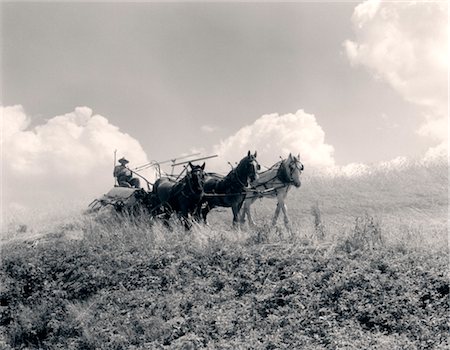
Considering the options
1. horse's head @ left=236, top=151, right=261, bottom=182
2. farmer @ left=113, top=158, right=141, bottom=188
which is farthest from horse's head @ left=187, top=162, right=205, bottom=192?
farmer @ left=113, top=158, right=141, bottom=188

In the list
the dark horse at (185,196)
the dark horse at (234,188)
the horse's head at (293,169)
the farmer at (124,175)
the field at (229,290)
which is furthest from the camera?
the farmer at (124,175)

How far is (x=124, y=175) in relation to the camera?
19078mm

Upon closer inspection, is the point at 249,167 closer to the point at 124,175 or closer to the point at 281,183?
the point at 281,183

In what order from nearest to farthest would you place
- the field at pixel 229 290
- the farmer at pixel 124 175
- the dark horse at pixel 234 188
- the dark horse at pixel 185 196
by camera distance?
the field at pixel 229 290
the dark horse at pixel 185 196
the dark horse at pixel 234 188
the farmer at pixel 124 175

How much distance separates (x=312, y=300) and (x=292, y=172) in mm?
8021

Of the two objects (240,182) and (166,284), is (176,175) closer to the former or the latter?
(240,182)

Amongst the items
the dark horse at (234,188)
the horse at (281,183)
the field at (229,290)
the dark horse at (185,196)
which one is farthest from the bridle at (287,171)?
the field at (229,290)

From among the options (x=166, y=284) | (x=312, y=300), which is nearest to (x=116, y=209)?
(x=166, y=284)

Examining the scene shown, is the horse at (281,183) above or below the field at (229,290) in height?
above

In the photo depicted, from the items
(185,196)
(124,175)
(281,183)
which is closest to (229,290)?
(185,196)

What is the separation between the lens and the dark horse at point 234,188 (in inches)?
563

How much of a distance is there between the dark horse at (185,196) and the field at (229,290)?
1.11 m

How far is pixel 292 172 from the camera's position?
15.8 meters

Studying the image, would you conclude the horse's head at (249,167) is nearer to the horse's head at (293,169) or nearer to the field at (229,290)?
the horse's head at (293,169)
